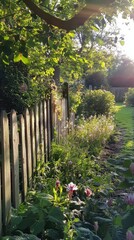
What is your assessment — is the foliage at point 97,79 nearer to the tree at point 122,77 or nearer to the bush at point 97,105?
the tree at point 122,77

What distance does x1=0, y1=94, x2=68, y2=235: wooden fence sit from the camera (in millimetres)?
2830

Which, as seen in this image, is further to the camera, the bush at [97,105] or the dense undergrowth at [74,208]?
the bush at [97,105]

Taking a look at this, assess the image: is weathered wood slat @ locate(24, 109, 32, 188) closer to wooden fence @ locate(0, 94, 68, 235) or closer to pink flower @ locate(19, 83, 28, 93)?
wooden fence @ locate(0, 94, 68, 235)

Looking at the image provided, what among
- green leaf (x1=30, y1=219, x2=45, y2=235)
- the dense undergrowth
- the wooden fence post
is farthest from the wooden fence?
green leaf (x1=30, y1=219, x2=45, y2=235)

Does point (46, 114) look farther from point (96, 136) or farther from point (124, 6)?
point (96, 136)

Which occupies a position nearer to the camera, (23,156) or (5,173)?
(5,173)

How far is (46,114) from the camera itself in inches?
205

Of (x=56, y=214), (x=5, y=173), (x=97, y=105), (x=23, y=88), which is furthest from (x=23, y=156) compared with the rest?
(x=97, y=105)

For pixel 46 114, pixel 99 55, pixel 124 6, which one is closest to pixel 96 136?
pixel 46 114

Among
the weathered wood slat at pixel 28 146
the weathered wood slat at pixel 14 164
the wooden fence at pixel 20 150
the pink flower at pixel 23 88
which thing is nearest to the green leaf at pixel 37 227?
the wooden fence at pixel 20 150

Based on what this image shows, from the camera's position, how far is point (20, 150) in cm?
354

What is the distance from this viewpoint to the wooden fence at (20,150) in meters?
2.83

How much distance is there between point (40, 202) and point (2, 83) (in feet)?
10.6

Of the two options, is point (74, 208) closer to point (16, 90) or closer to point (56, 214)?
point (56, 214)
